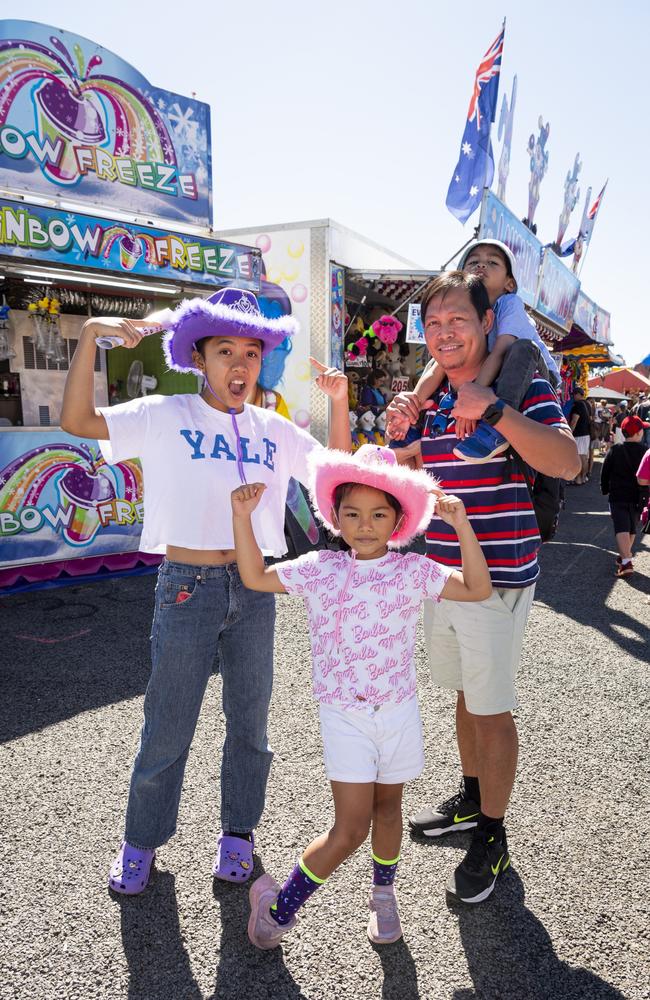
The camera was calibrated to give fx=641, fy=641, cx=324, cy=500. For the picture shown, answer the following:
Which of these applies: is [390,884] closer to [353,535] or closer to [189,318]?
[353,535]

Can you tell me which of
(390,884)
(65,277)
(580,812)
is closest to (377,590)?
(390,884)

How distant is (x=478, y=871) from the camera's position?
225cm

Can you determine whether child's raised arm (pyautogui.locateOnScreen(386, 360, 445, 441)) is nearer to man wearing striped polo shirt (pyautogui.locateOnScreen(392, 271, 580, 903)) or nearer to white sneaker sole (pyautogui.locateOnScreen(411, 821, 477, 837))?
man wearing striped polo shirt (pyautogui.locateOnScreen(392, 271, 580, 903))

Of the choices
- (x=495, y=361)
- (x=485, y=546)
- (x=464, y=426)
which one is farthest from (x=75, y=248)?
(x=485, y=546)

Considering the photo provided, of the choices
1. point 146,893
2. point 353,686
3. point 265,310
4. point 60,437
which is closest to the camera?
point 353,686

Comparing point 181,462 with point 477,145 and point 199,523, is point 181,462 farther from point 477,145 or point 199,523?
point 477,145

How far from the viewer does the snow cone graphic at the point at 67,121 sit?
574cm

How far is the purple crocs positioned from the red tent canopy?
30475 millimetres

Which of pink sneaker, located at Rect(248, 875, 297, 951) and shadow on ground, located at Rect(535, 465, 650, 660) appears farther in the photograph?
shadow on ground, located at Rect(535, 465, 650, 660)

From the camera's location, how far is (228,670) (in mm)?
2266

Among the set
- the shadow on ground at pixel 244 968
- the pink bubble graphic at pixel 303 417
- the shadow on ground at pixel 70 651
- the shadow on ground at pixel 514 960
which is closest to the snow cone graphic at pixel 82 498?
the shadow on ground at pixel 70 651

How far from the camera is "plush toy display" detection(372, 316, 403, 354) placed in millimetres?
9188

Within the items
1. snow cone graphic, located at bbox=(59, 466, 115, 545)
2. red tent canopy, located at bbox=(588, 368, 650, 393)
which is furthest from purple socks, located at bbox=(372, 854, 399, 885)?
red tent canopy, located at bbox=(588, 368, 650, 393)

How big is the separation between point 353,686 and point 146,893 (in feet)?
3.78
